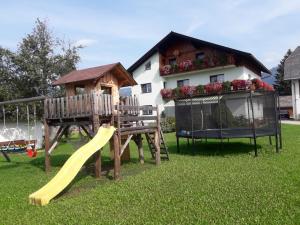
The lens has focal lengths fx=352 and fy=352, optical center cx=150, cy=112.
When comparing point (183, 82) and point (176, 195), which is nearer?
point (176, 195)

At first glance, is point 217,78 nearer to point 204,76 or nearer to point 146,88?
point 204,76

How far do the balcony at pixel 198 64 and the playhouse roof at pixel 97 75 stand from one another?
19.0 m

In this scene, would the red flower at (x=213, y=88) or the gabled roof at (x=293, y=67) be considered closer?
the red flower at (x=213, y=88)

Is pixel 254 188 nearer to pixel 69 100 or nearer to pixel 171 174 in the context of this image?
pixel 171 174

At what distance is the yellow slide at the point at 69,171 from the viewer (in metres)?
8.87

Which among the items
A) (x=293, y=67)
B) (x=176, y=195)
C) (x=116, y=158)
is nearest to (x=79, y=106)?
(x=116, y=158)

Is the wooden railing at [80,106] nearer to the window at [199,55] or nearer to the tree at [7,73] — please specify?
the tree at [7,73]

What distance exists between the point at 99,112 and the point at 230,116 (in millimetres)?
7061

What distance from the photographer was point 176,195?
8461 mm

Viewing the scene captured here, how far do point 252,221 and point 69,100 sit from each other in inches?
352

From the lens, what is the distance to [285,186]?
8680 mm

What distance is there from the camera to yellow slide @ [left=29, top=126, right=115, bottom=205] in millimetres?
8867

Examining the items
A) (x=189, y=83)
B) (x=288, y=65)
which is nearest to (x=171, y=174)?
(x=189, y=83)

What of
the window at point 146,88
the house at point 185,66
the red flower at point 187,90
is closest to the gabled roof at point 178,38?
the house at point 185,66
